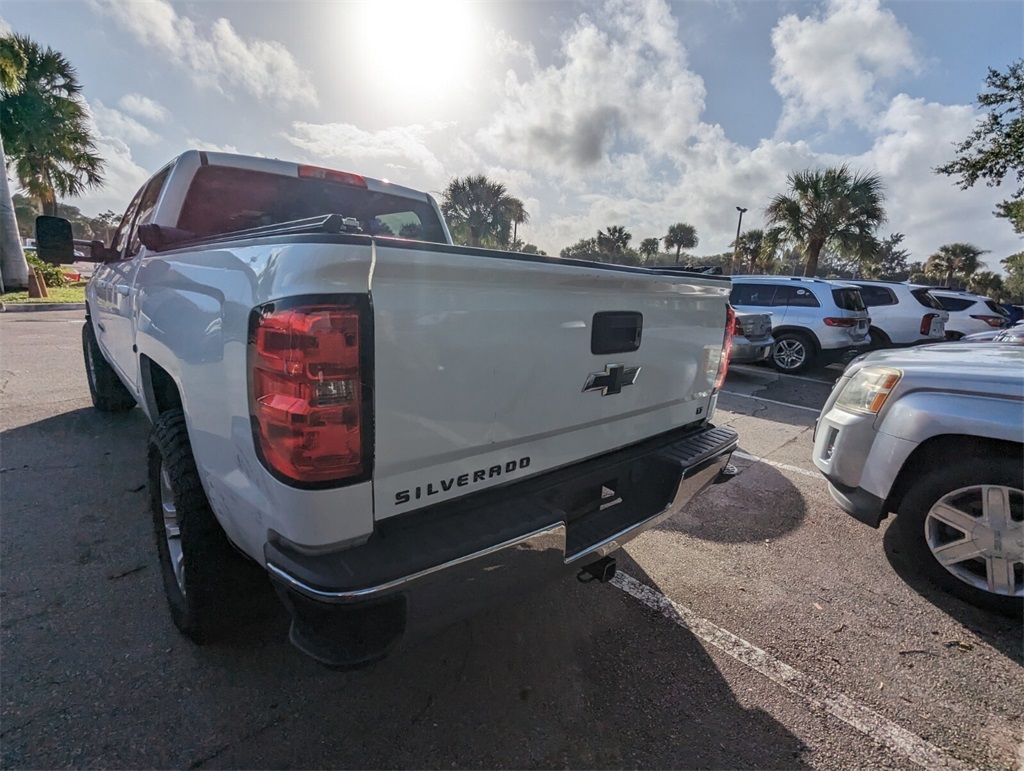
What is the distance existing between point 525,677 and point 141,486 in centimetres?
312

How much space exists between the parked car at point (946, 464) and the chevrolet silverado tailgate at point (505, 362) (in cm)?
141

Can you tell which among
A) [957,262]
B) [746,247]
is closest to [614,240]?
[746,247]

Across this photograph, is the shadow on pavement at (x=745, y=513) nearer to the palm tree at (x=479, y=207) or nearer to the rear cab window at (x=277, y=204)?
the rear cab window at (x=277, y=204)

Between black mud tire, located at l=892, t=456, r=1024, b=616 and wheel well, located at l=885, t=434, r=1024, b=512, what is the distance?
4cm

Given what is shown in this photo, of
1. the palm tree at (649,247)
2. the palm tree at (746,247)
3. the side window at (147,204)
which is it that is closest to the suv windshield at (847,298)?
the side window at (147,204)

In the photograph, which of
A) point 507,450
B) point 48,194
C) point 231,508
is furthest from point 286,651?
point 48,194

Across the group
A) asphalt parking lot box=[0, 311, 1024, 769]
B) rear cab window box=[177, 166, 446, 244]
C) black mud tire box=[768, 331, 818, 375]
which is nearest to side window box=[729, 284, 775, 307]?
black mud tire box=[768, 331, 818, 375]

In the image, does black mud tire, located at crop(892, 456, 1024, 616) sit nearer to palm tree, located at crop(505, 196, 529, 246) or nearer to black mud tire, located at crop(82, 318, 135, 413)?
black mud tire, located at crop(82, 318, 135, 413)

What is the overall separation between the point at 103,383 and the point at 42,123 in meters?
20.2

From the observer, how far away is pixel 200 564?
1853 millimetres

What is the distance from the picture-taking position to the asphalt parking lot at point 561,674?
68.1 inches

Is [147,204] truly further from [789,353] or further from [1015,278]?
[1015,278]

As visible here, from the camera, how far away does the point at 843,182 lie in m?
19.0

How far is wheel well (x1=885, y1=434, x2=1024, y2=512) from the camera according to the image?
8.14 ft
